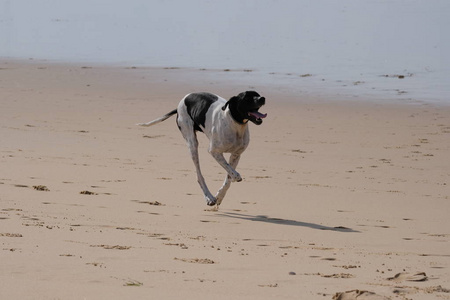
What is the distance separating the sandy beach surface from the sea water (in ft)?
14.7

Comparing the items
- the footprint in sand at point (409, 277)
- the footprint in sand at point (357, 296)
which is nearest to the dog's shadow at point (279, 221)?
the footprint in sand at point (409, 277)

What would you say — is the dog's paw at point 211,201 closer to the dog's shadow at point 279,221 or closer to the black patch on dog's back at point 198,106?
the dog's shadow at point 279,221

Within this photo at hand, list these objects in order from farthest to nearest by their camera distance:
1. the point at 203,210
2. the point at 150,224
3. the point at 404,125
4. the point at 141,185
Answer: the point at 404,125
the point at 141,185
the point at 203,210
the point at 150,224

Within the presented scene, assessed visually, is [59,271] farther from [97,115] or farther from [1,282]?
[97,115]

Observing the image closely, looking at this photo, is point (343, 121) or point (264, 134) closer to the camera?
point (264, 134)

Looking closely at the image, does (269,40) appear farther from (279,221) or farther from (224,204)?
(279,221)

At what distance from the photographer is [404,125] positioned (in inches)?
626

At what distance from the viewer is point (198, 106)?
974 cm

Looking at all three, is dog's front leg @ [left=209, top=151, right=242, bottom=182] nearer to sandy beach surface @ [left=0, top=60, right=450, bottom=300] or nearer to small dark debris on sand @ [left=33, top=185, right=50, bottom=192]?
sandy beach surface @ [left=0, top=60, right=450, bottom=300]

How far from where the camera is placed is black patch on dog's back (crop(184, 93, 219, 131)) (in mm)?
9641

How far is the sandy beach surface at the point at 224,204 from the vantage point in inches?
225

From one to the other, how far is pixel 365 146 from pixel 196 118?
472 centimetres

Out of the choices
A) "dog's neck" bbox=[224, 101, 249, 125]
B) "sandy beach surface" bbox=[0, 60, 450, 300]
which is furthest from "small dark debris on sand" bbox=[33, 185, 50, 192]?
"dog's neck" bbox=[224, 101, 249, 125]

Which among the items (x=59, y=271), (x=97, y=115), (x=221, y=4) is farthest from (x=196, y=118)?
(x=221, y=4)
